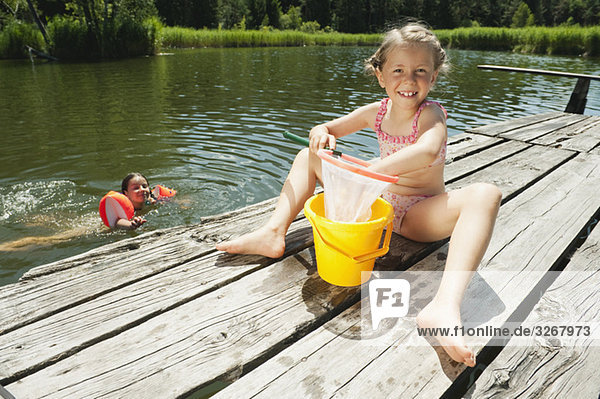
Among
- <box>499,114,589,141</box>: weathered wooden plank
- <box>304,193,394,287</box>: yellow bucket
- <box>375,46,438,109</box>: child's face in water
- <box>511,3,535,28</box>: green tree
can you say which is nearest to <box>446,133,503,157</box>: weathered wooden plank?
<box>499,114,589,141</box>: weathered wooden plank

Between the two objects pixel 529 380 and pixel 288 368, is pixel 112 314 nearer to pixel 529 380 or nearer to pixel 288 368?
pixel 288 368

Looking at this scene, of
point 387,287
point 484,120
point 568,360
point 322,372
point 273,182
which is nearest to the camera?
point 322,372

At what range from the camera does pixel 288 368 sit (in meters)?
1.42

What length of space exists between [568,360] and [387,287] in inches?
28.4

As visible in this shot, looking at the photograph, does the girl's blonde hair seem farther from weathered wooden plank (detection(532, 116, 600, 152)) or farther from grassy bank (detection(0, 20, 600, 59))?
grassy bank (detection(0, 20, 600, 59))

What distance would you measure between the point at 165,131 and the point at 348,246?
611 cm

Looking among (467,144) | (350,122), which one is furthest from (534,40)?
(350,122)

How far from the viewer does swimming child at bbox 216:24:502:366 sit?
5.58 feet

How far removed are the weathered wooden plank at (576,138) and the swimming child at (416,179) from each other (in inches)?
117

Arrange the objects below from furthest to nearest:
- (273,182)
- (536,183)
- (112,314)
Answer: (273,182), (536,183), (112,314)

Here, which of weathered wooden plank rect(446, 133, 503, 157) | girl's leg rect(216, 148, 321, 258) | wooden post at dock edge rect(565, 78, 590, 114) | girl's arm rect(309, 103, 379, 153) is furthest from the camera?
wooden post at dock edge rect(565, 78, 590, 114)

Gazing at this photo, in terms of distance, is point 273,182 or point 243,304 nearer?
point 243,304

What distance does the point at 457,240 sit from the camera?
5.74 feet

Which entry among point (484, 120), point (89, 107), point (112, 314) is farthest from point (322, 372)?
point (89, 107)
